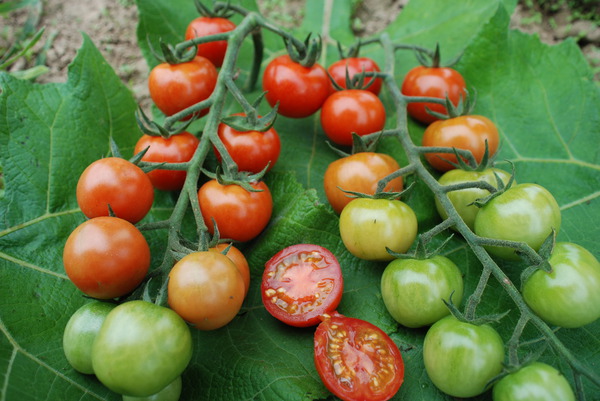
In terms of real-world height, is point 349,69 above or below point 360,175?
above

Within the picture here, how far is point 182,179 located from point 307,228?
62 cm

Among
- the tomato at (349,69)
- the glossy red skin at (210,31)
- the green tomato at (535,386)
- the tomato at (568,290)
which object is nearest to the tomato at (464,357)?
the green tomato at (535,386)

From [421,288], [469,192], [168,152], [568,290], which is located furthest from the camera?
[168,152]

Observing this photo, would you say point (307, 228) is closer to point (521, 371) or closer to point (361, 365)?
point (361, 365)

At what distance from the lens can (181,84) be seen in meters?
Answer: 2.48

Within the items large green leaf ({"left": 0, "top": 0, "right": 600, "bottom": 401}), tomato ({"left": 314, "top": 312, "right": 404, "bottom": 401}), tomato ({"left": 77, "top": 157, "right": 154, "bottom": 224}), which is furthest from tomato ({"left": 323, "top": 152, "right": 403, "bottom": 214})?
tomato ({"left": 77, "top": 157, "right": 154, "bottom": 224})

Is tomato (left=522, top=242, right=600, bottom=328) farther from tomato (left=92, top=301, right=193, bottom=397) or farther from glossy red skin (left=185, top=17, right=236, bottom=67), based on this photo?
glossy red skin (left=185, top=17, right=236, bottom=67)

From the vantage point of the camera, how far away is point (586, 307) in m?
1.74

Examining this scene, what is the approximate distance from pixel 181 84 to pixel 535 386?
190cm

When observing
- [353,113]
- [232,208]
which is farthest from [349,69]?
[232,208]

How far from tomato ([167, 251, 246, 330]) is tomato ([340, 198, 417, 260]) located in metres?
0.56

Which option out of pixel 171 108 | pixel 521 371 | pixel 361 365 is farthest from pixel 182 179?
pixel 521 371

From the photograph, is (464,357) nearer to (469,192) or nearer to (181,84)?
(469,192)

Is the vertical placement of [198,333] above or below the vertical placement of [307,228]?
below
